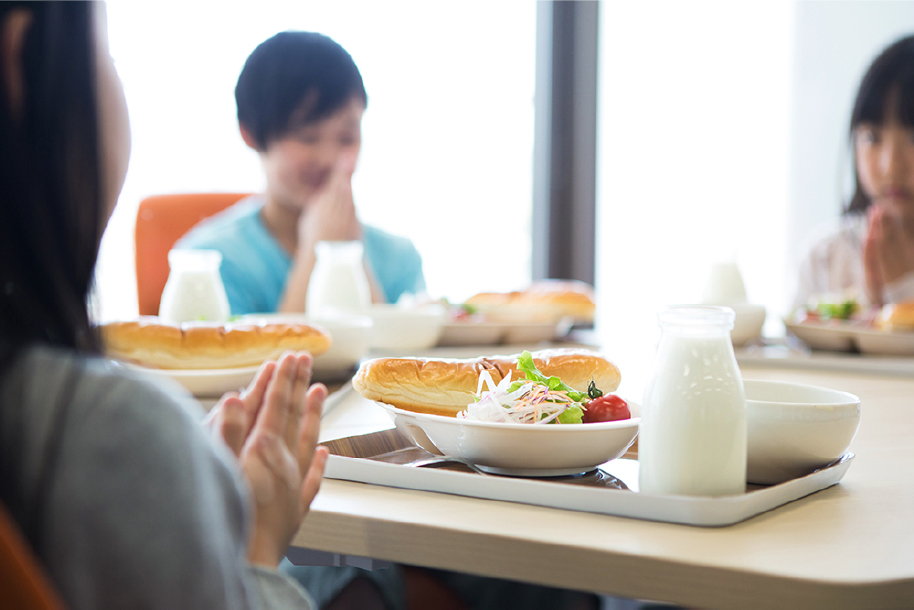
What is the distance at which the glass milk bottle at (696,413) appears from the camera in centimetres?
67

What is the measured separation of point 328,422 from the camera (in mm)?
1051

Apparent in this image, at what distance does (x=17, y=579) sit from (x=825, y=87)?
4.26 metres

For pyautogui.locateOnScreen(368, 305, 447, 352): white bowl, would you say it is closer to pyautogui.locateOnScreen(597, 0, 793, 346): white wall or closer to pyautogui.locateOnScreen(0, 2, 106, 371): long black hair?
pyautogui.locateOnScreen(0, 2, 106, 371): long black hair

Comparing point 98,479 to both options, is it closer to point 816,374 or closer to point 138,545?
point 138,545

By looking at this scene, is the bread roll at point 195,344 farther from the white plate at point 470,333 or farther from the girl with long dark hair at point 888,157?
the girl with long dark hair at point 888,157

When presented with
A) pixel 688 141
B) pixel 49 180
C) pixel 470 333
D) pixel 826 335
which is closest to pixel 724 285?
pixel 826 335

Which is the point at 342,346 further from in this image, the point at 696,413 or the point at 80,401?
the point at 80,401

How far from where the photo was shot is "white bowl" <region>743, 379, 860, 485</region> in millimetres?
741

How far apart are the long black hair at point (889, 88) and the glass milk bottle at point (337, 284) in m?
1.87

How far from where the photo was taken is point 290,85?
2.30m

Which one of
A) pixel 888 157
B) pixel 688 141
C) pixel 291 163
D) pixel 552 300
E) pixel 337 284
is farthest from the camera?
pixel 688 141

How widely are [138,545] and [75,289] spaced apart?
0.15 meters

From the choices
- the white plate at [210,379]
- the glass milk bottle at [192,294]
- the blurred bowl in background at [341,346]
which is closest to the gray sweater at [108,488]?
the white plate at [210,379]

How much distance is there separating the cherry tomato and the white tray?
58 mm
